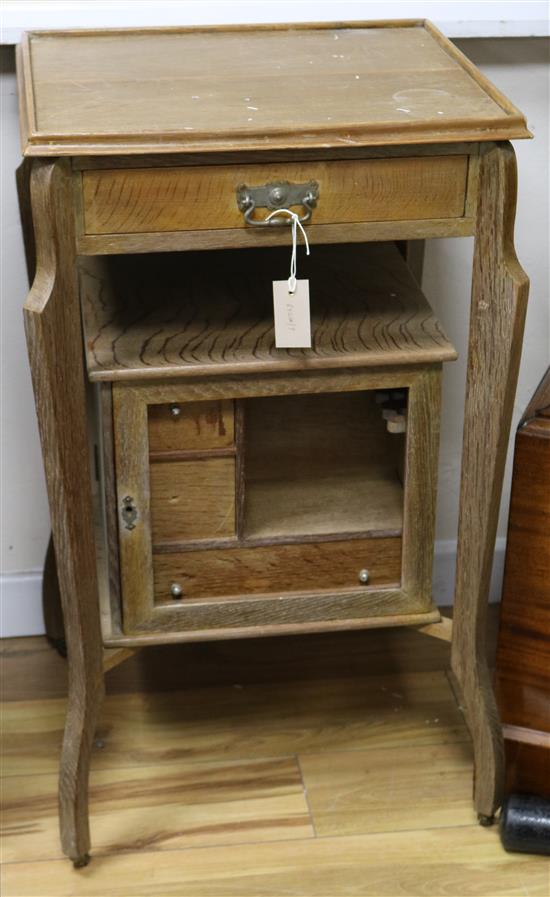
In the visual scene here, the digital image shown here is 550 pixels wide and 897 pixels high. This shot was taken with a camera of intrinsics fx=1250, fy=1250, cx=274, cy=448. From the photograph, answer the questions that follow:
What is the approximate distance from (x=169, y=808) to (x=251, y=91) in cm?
90

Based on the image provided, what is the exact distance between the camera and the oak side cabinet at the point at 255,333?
1.25 m

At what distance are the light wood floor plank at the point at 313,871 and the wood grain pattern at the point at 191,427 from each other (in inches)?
20.7

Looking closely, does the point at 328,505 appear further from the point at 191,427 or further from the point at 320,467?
the point at 191,427

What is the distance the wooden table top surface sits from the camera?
122 cm

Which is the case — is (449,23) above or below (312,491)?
above

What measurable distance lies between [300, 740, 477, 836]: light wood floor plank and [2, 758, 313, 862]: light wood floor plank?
29mm

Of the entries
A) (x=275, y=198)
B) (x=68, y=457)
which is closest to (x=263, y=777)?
(x=68, y=457)

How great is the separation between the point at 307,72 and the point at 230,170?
237 mm

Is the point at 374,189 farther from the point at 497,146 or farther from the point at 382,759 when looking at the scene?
the point at 382,759

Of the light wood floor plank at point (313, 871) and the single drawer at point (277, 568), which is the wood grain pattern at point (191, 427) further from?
the light wood floor plank at point (313, 871)

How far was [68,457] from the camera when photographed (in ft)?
4.39

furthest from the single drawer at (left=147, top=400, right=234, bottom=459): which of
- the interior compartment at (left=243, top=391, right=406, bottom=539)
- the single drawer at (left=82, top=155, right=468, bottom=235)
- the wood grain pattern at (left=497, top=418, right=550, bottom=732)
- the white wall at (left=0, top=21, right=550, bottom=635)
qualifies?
the white wall at (left=0, top=21, right=550, bottom=635)

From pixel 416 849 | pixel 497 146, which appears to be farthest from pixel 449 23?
pixel 416 849

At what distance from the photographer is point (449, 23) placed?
1.65 m
